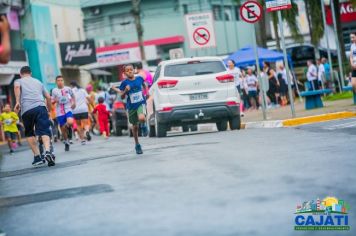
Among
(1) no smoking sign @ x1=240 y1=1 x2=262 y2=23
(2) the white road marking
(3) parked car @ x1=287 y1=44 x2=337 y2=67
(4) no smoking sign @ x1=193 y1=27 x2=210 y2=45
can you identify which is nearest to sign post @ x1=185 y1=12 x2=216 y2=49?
(4) no smoking sign @ x1=193 y1=27 x2=210 y2=45

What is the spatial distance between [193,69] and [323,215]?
14.2m

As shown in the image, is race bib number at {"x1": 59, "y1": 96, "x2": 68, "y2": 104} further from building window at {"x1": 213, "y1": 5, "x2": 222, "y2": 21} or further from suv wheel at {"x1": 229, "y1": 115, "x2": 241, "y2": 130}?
building window at {"x1": 213, "y1": 5, "x2": 222, "y2": 21}

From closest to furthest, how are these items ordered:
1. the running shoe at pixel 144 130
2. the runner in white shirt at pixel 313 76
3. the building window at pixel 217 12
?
the running shoe at pixel 144 130 → the runner in white shirt at pixel 313 76 → the building window at pixel 217 12

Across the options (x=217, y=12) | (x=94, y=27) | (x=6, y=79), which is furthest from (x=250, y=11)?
(x=94, y=27)

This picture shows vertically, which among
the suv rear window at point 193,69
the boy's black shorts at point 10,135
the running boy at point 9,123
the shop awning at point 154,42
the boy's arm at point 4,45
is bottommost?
the boy's black shorts at point 10,135

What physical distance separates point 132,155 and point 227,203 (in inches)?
314

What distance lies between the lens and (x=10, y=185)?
12852 millimetres

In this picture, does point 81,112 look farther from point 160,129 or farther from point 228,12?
point 228,12

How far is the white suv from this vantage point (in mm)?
20734

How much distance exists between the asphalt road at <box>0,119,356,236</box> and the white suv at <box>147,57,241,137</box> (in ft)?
18.0

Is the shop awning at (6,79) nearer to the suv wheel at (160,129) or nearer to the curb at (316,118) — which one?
the suv wheel at (160,129)

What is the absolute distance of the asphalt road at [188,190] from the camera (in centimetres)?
725

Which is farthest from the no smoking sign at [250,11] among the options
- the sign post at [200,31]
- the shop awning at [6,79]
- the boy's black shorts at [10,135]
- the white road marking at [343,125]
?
the shop awning at [6,79]

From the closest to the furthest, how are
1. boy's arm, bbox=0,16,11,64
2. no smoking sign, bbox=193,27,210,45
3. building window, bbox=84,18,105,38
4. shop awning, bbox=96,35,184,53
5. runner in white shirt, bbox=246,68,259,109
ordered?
1. boy's arm, bbox=0,16,11,64
2. no smoking sign, bbox=193,27,210,45
3. runner in white shirt, bbox=246,68,259,109
4. shop awning, bbox=96,35,184,53
5. building window, bbox=84,18,105,38
